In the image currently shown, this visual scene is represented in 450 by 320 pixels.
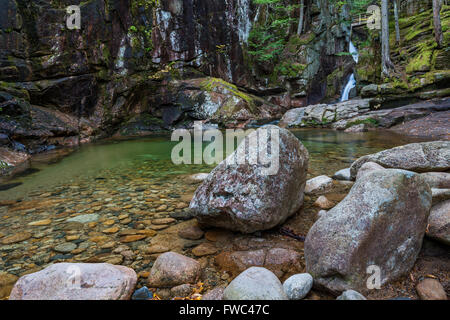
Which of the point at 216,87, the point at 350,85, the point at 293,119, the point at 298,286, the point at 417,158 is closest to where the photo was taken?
the point at 298,286

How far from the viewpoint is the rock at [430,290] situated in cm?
145

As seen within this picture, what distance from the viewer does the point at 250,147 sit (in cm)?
265

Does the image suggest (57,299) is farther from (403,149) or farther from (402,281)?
(403,149)

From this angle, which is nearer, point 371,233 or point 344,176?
point 371,233

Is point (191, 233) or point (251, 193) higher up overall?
point (251, 193)

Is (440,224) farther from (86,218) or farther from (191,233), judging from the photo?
(86,218)

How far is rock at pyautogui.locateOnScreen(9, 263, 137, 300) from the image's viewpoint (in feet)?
5.14

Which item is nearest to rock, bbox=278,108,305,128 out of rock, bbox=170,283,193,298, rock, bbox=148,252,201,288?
rock, bbox=148,252,201,288

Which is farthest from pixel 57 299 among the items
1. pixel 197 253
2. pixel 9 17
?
pixel 9 17

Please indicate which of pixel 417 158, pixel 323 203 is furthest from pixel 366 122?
pixel 323 203

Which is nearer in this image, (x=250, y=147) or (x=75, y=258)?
(x=75, y=258)

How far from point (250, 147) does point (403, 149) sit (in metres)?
2.87

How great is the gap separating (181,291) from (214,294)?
11.1 inches

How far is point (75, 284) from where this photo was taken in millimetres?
1618
